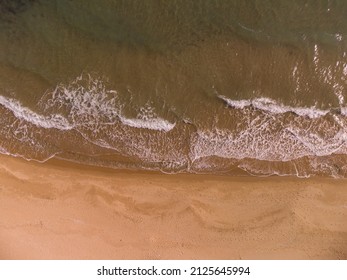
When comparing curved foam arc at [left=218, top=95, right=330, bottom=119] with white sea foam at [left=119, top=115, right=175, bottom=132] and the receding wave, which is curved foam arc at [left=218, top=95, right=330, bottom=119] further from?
white sea foam at [left=119, top=115, right=175, bottom=132]

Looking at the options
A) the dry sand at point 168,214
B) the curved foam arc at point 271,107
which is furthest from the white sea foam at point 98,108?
the curved foam arc at point 271,107

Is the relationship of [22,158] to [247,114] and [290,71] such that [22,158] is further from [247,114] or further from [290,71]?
[290,71]

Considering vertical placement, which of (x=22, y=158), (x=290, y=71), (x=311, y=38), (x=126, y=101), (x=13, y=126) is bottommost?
(x=22, y=158)

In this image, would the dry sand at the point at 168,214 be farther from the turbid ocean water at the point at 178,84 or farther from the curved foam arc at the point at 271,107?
the curved foam arc at the point at 271,107

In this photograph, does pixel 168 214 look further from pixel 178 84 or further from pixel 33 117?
pixel 33 117

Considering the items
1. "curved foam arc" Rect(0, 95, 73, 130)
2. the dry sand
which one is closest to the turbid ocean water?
"curved foam arc" Rect(0, 95, 73, 130)

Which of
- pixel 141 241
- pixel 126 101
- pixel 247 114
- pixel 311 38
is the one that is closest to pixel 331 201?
pixel 247 114
